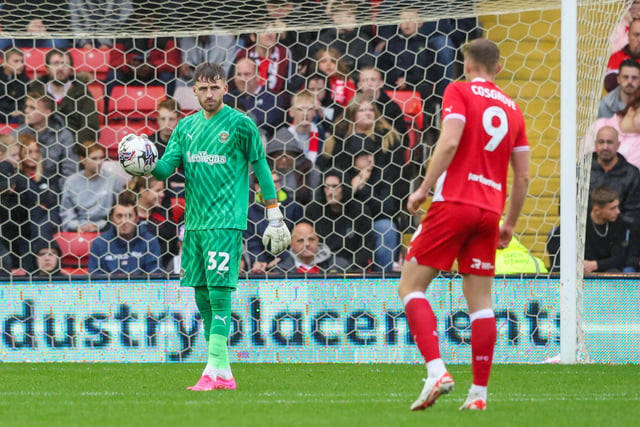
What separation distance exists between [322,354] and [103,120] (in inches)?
130

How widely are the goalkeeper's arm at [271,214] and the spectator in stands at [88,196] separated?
3.68 m

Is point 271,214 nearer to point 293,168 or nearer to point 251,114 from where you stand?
point 293,168

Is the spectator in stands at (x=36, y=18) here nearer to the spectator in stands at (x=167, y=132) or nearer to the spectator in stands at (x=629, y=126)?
the spectator in stands at (x=167, y=132)

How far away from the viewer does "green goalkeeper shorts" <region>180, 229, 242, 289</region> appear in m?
5.89

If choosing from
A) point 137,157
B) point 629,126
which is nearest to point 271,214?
point 137,157

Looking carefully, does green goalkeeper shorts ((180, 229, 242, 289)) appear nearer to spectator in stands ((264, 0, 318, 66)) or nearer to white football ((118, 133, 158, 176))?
white football ((118, 133, 158, 176))

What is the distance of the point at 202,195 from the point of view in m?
6.02

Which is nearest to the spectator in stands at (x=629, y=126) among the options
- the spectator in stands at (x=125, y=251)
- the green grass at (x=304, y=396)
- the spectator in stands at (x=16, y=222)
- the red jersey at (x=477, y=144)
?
the green grass at (x=304, y=396)

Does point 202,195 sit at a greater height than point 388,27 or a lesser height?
lesser

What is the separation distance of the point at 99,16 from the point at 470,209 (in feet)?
17.6

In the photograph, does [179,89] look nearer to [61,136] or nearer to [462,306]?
[61,136]

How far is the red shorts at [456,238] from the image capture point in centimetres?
476

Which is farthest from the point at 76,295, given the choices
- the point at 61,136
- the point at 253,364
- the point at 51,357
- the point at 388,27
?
the point at 388,27

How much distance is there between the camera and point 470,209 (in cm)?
477
